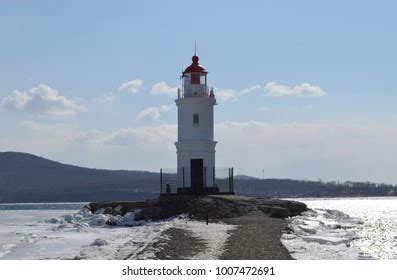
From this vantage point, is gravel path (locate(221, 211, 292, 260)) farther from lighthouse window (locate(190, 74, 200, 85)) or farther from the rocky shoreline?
lighthouse window (locate(190, 74, 200, 85))

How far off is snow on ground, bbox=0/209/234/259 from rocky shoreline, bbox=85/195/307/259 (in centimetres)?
46

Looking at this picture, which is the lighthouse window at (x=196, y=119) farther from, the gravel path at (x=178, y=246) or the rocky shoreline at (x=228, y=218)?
the gravel path at (x=178, y=246)

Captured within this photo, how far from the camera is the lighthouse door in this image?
41688mm

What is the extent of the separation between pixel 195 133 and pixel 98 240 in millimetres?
18099

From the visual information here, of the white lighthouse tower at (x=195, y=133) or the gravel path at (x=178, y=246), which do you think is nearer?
the gravel path at (x=178, y=246)

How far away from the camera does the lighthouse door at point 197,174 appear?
41688 millimetres

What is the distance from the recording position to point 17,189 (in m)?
173

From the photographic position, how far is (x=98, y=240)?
2470cm

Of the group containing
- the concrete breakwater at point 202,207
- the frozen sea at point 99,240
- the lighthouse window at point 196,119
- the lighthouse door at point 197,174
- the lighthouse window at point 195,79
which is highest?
the lighthouse window at point 195,79

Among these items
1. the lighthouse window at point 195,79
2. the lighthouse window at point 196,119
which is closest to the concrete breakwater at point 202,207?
the lighthouse window at point 196,119

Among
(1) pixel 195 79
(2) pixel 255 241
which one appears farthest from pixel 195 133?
(2) pixel 255 241

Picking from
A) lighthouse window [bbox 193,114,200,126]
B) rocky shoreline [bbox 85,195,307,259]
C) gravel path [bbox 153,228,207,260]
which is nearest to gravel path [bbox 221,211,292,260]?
rocky shoreline [bbox 85,195,307,259]
